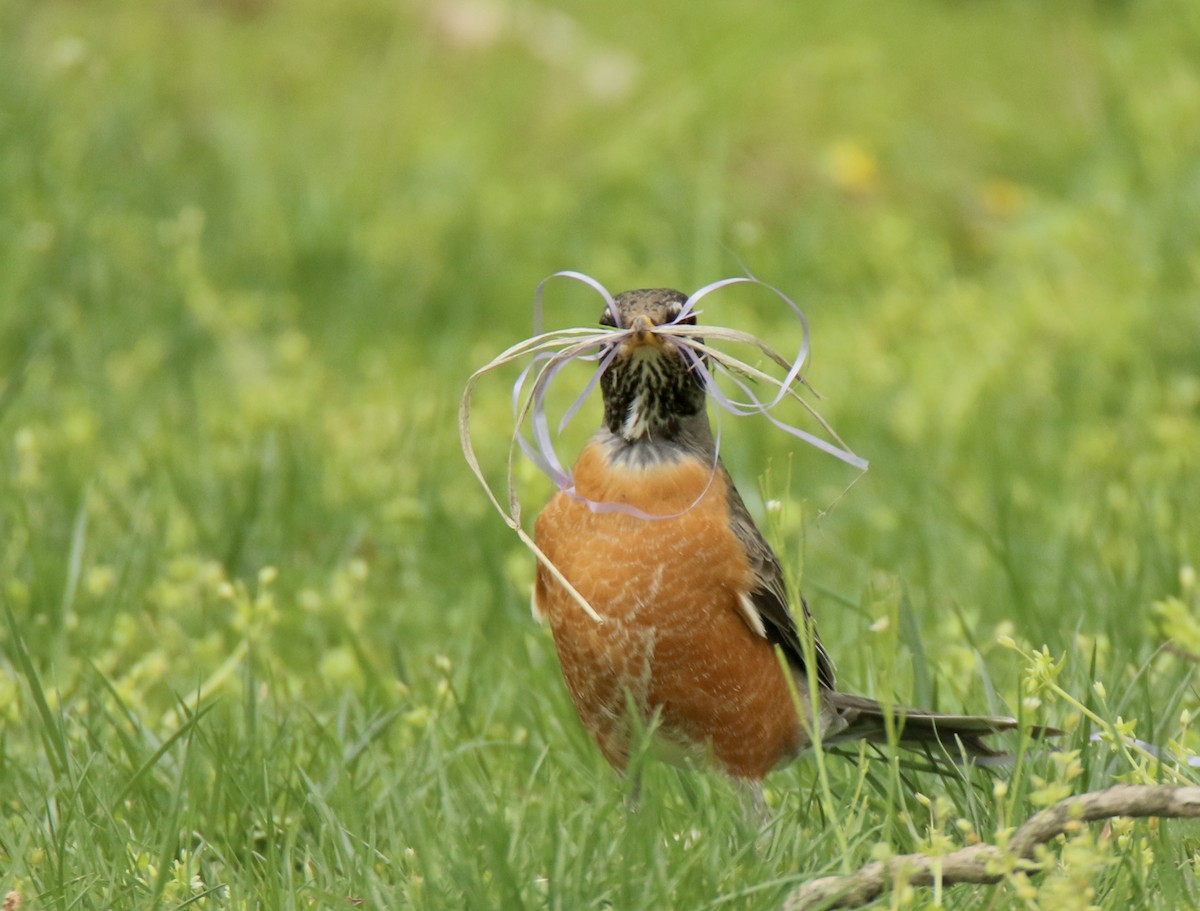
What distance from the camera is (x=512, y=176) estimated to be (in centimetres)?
888

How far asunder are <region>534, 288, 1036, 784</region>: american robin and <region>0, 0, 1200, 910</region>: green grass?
0.14 metres

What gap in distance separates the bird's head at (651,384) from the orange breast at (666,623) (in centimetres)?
9

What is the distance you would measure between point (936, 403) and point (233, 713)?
3.39m

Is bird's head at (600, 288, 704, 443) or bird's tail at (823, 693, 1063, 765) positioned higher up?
bird's head at (600, 288, 704, 443)

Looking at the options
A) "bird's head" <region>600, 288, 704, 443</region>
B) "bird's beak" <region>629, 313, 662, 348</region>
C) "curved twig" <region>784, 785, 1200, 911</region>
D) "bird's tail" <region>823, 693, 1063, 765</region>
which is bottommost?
"bird's tail" <region>823, 693, 1063, 765</region>

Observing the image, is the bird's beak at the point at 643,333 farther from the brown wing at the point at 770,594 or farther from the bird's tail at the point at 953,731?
the bird's tail at the point at 953,731

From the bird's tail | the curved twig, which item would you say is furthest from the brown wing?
the curved twig

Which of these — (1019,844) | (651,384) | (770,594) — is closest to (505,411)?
(651,384)

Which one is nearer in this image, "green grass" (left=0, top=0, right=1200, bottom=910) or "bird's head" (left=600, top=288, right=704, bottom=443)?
"green grass" (left=0, top=0, right=1200, bottom=910)

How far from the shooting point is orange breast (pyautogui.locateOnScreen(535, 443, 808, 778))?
3248mm

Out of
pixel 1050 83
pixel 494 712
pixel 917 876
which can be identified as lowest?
pixel 494 712

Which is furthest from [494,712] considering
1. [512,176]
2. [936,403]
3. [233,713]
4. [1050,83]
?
[1050,83]

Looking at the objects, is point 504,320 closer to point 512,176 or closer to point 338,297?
Result: point 338,297

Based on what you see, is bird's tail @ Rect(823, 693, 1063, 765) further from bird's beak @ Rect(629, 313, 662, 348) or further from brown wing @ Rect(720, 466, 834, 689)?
bird's beak @ Rect(629, 313, 662, 348)
